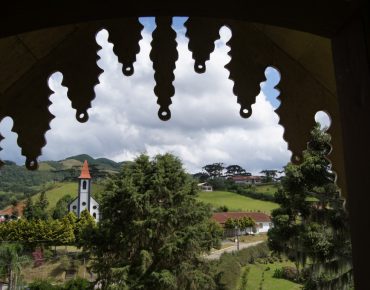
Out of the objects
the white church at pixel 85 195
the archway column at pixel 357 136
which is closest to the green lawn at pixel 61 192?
the white church at pixel 85 195

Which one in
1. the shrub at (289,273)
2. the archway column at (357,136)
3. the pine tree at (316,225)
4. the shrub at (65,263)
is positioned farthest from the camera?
the shrub at (65,263)

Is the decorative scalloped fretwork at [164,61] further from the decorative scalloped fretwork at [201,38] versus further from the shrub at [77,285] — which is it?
the shrub at [77,285]

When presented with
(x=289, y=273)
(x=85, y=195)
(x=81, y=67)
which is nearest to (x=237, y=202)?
(x=85, y=195)

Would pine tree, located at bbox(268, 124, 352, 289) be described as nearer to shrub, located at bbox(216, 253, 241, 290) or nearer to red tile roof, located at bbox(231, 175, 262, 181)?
shrub, located at bbox(216, 253, 241, 290)

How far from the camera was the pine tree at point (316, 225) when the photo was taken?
11.7 m

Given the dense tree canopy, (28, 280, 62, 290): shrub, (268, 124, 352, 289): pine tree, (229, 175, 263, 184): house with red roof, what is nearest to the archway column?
(268, 124, 352, 289): pine tree

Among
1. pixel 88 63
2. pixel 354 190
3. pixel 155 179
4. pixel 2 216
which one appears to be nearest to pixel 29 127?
pixel 88 63

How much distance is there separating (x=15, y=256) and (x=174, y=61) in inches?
992

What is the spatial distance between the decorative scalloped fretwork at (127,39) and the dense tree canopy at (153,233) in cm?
1446

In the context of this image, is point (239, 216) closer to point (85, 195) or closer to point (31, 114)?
point (85, 195)

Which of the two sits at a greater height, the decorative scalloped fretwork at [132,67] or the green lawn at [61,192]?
the green lawn at [61,192]

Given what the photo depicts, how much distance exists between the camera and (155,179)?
17375 mm

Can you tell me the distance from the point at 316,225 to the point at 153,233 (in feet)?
22.3

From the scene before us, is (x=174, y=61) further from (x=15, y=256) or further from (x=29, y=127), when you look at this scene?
(x=15, y=256)
